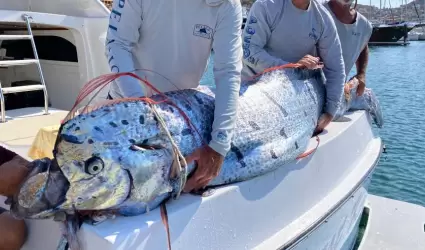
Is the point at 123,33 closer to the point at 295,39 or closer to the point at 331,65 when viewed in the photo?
the point at 295,39

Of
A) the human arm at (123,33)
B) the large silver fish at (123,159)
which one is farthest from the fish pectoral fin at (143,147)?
the human arm at (123,33)

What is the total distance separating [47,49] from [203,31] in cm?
459

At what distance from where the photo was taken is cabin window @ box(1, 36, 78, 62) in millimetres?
5947

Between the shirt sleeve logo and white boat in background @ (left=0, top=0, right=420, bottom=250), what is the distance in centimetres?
77

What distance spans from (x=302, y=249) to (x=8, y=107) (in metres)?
4.80

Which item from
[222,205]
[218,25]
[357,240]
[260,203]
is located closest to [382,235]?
[357,240]

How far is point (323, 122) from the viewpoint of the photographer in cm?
347

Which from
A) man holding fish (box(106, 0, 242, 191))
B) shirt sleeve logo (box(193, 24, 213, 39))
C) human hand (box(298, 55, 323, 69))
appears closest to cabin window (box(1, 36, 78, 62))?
human hand (box(298, 55, 323, 69))

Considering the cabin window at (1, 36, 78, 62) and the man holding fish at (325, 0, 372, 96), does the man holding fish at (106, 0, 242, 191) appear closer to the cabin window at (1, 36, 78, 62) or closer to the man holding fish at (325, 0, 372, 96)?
the man holding fish at (325, 0, 372, 96)

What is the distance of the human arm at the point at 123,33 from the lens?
226 cm

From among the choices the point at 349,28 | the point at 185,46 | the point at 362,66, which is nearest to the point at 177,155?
the point at 185,46

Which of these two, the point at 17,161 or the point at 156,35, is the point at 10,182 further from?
the point at 156,35

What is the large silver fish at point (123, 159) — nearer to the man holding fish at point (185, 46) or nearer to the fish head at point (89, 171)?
the fish head at point (89, 171)

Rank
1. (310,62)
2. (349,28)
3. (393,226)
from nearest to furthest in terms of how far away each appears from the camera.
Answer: (310,62) < (349,28) < (393,226)
